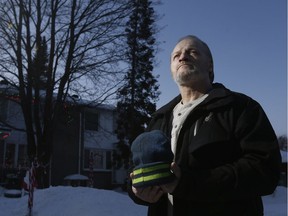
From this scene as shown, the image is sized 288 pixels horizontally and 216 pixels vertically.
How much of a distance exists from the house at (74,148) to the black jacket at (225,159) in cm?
2331

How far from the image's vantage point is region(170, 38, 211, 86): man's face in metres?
2.26

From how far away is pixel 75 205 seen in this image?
10578 mm

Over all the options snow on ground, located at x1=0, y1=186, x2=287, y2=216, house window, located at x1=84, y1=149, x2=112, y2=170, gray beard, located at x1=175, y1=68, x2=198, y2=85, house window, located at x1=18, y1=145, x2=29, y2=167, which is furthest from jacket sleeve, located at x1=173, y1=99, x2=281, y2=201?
house window, located at x1=84, y1=149, x2=112, y2=170

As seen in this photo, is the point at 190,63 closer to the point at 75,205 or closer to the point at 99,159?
the point at 75,205

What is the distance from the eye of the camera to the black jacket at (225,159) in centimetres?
171

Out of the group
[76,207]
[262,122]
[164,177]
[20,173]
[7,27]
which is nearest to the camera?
[164,177]

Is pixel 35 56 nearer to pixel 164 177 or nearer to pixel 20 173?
pixel 20 173

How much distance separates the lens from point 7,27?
1841 centimetres

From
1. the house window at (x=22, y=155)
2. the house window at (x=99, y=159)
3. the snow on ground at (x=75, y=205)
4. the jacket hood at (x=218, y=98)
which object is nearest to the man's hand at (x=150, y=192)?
the jacket hood at (x=218, y=98)

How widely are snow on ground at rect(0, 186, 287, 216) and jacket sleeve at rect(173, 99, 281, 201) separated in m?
8.59

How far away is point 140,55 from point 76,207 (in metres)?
20.5

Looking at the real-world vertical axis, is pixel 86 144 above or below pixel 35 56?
below

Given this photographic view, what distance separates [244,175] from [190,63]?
0.82m

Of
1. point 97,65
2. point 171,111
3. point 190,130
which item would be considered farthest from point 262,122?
point 97,65
